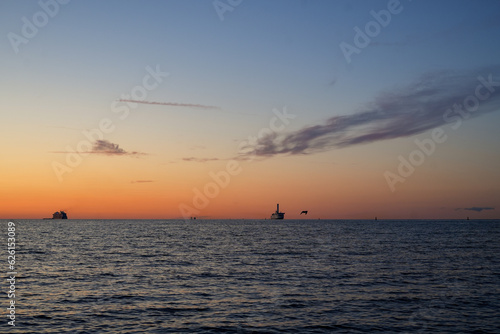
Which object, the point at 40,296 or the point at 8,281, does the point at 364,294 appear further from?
the point at 8,281

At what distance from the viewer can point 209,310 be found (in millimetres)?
28578

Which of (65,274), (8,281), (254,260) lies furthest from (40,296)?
(254,260)

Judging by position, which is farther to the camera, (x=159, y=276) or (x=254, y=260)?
(x=254, y=260)

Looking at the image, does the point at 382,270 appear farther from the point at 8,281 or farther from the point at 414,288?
the point at 8,281

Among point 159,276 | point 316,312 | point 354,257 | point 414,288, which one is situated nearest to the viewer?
point 316,312

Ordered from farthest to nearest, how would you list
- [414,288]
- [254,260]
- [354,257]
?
1. [354,257]
2. [254,260]
3. [414,288]

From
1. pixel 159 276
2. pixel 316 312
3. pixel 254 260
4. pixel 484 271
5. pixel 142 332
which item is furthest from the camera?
pixel 254 260

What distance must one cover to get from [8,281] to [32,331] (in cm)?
1752

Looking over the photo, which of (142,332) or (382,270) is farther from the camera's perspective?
(382,270)

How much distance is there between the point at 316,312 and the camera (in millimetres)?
28406

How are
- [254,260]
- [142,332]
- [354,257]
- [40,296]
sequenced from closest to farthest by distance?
[142,332] < [40,296] < [254,260] < [354,257]

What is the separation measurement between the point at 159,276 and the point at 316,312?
20.7 metres

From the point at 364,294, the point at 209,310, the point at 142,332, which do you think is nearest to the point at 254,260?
the point at 364,294

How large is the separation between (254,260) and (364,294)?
83.9 feet
